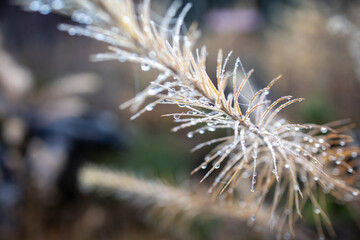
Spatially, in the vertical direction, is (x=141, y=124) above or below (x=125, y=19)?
below

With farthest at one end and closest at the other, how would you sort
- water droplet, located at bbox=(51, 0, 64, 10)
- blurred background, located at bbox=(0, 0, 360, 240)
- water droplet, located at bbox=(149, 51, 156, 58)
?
blurred background, located at bbox=(0, 0, 360, 240) → water droplet, located at bbox=(51, 0, 64, 10) → water droplet, located at bbox=(149, 51, 156, 58)

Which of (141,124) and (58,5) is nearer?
(58,5)

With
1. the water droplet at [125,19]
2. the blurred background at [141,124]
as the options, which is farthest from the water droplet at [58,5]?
the blurred background at [141,124]

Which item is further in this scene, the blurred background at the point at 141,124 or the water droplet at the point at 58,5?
the blurred background at the point at 141,124

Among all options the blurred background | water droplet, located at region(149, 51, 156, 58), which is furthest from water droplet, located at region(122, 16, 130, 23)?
the blurred background

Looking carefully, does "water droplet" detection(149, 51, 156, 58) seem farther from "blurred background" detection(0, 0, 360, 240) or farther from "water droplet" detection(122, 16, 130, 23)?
"blurred background" detection(0, 0, 360, 240)

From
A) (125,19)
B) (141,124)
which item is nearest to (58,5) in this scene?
(125,19)

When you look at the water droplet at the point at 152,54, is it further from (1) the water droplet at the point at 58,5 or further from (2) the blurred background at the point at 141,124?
(2) the blurred background at the point at 141,124

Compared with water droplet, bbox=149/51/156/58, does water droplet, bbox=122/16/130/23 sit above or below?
above

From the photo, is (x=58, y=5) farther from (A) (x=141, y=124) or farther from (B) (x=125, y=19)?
(A) (x=141, y=124)
